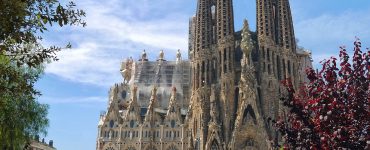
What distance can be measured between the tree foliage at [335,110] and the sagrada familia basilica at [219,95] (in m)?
38.0

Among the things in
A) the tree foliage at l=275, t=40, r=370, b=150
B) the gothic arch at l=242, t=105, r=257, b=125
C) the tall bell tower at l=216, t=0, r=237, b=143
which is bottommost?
the tree foliage at l=275, t=40, r=370, b=150

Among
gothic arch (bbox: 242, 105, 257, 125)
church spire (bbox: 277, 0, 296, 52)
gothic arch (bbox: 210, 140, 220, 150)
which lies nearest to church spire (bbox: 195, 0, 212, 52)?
church spire (bbox: 277, 0, 296, 52)

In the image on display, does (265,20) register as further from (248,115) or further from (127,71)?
(127,71)

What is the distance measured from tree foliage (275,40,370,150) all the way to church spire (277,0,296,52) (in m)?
45.6

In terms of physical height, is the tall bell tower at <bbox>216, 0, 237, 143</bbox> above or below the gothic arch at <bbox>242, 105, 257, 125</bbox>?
above

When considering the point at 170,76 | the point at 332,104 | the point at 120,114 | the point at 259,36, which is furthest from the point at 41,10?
the point at 170,76

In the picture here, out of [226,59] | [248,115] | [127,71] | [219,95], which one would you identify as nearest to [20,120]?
[248,115]

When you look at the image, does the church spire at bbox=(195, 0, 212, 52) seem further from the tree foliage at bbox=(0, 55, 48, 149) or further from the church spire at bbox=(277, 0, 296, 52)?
the tree foliage at bbox=(0, 55, 48, 149)

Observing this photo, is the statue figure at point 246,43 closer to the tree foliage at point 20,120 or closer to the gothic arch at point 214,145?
the gothic arch at point 214,145

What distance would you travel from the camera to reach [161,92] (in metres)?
68.6

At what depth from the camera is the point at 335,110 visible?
1139cm

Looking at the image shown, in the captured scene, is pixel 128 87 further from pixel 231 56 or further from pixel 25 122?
pixel 25 122

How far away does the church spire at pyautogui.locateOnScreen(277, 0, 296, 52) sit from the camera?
57.7 meters

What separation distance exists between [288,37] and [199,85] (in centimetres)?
1375
